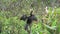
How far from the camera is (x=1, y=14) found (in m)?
4.58

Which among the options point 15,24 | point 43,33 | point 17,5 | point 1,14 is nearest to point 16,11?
point 17,5

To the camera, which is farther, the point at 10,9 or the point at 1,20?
the point at 10,9

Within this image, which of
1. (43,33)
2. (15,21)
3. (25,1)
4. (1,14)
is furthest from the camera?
(25,1)

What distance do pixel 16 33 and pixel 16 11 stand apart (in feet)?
4.33

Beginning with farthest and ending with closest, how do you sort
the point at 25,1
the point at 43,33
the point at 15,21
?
the point at 25,1 → the point at 15,21 → the point at 43,33

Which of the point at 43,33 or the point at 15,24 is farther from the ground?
the point at 43,33

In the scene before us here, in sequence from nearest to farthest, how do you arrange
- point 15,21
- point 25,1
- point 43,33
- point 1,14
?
1. point 43,33
2. point 15,21
3. point 1,14
4. point 25,1

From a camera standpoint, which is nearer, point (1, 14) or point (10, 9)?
point (1, 14)

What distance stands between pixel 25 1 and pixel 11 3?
0.47 metres

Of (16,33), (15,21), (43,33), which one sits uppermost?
(43,33)

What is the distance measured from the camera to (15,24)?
4.13 metres

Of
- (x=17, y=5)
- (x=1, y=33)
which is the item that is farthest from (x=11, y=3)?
(x=1, y=33)

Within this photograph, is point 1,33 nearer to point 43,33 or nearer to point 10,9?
point 10,9

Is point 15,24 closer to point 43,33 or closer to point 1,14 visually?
point 1,14
